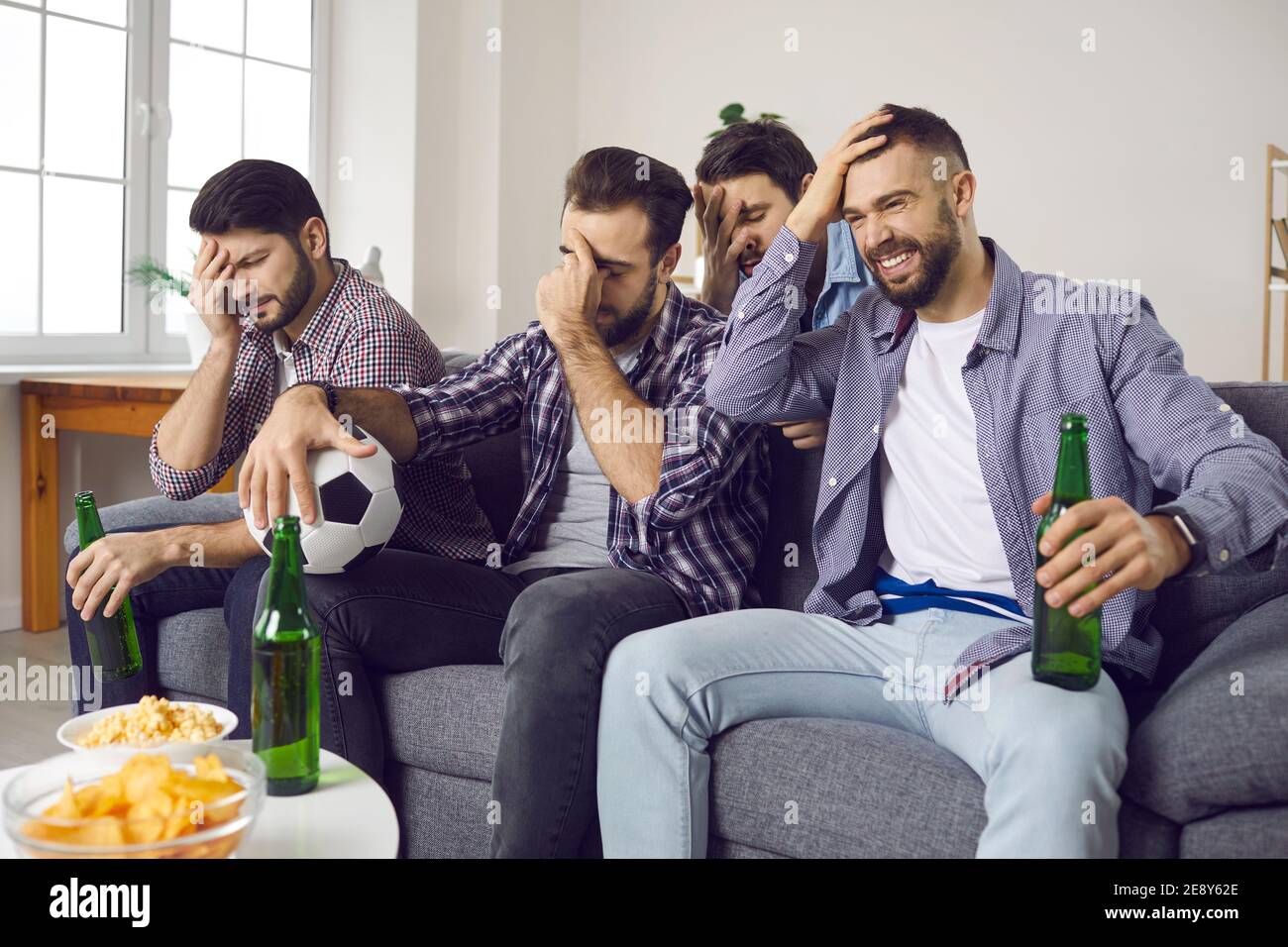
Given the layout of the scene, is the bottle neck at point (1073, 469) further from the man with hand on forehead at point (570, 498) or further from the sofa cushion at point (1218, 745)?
the man with hand on forehead at point (570, 498)

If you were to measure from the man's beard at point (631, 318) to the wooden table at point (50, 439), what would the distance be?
5.93 ft

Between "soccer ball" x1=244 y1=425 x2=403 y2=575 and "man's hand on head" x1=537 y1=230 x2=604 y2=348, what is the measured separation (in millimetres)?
355

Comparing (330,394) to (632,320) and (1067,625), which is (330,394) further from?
(1067,625)

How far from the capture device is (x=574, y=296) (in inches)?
71.8

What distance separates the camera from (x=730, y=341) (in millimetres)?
1762

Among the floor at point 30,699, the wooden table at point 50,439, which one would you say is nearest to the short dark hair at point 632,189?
the floor at point 30,699

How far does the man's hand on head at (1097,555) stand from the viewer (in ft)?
3.87

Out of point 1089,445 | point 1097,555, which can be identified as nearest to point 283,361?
point 1089,445

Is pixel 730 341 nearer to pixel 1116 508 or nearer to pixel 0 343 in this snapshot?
pixel 1116 508

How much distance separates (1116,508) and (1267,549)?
265 millimetres

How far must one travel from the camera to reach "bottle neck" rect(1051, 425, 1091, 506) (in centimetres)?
132

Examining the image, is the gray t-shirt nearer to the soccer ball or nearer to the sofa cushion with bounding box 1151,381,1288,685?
the soccer ball
